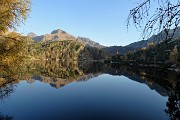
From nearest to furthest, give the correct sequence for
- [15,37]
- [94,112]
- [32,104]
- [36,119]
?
1. [15,37]
2. [36,119]
3. [94,112]
4. [32,104]

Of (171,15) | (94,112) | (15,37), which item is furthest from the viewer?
(94,112)

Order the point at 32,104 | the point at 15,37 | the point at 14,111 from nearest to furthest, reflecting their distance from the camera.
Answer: the point at 15,37
the point at 14,111
the point at 32,104

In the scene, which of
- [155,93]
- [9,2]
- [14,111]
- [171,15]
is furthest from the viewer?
[155,93]

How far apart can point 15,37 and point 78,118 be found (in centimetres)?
1604

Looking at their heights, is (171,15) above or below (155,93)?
above

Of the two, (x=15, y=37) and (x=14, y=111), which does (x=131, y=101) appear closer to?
(x=14, y=111)

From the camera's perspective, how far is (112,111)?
37375mm

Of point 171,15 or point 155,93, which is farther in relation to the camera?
point 155,93

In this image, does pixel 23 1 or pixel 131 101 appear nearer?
pixel 23 1

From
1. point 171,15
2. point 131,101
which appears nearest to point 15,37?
point 171,15

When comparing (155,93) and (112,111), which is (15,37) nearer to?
(112,111)

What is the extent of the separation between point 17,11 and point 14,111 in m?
17.8

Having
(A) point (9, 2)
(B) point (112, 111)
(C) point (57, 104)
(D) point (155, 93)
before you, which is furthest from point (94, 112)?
(D) point (155, 93)

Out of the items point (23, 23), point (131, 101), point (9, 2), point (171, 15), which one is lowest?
point (131, 101)
